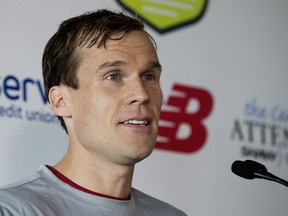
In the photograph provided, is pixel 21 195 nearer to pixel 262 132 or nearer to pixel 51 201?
pixel 51 201

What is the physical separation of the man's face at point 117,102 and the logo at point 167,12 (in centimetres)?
85

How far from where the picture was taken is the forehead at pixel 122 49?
163 cm

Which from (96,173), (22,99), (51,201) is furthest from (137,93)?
(22,99)

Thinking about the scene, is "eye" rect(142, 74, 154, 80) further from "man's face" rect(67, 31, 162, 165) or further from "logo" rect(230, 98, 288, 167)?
"logo" rect(230, 98, 288, 167)

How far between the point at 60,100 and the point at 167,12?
3.37 feet

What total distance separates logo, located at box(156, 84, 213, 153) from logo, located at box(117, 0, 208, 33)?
261 millimetres

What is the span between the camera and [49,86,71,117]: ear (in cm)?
169

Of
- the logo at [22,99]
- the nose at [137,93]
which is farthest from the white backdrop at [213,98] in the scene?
the nose at [137,93]

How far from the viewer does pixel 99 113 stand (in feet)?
5.25

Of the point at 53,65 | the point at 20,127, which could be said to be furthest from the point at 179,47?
the point at 53,65

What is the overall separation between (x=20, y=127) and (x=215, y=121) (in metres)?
0.86

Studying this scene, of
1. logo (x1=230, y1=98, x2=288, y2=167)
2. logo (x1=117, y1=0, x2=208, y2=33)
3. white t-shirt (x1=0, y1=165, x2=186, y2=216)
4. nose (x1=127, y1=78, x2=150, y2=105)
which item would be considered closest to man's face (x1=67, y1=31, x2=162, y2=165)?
nose (x1=127, y1=78, x2=150, y2=105)

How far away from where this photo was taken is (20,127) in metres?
2.17

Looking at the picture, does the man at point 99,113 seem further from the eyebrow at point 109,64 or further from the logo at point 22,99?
the logo at point 22,99
